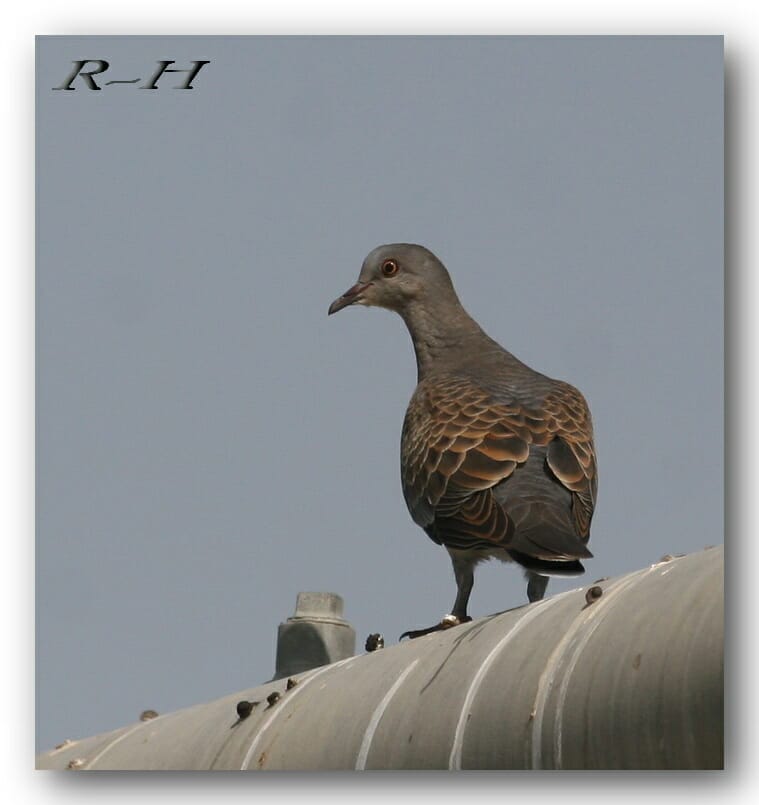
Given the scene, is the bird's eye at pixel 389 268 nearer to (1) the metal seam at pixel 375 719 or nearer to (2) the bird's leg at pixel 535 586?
(2) the bird's leg at pixel 535 586

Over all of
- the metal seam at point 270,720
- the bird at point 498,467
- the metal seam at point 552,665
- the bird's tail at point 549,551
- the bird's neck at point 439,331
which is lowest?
the metal seam at point 270,720

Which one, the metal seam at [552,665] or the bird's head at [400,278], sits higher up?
the bird's head at [400,278]

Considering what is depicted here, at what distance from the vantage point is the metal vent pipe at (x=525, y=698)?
8.82 feet

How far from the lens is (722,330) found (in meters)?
4.27

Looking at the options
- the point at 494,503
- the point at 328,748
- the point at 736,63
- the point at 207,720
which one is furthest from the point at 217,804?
the point at 736,63

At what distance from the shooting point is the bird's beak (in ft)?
18.2

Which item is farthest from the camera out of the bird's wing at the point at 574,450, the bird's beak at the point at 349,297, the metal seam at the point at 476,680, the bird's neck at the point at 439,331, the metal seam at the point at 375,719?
the bird's neck at the point at 439,331

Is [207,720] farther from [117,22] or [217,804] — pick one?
[117,22]

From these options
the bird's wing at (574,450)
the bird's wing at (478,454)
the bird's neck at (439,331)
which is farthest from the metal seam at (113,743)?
the bird's neck at (439,331)

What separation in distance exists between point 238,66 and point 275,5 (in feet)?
0.76

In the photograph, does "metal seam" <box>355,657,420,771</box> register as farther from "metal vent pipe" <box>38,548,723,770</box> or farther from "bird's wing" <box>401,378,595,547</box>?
"bird's wing" <box>401,378,595,547</box>

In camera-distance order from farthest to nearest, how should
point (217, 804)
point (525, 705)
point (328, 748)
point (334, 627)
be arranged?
point (334, 627)
point (217, 804)
point (328, 748)
point (525, 705)

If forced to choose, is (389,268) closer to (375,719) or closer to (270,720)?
(270,720)

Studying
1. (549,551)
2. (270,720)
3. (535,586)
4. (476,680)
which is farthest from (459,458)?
(476,680)
